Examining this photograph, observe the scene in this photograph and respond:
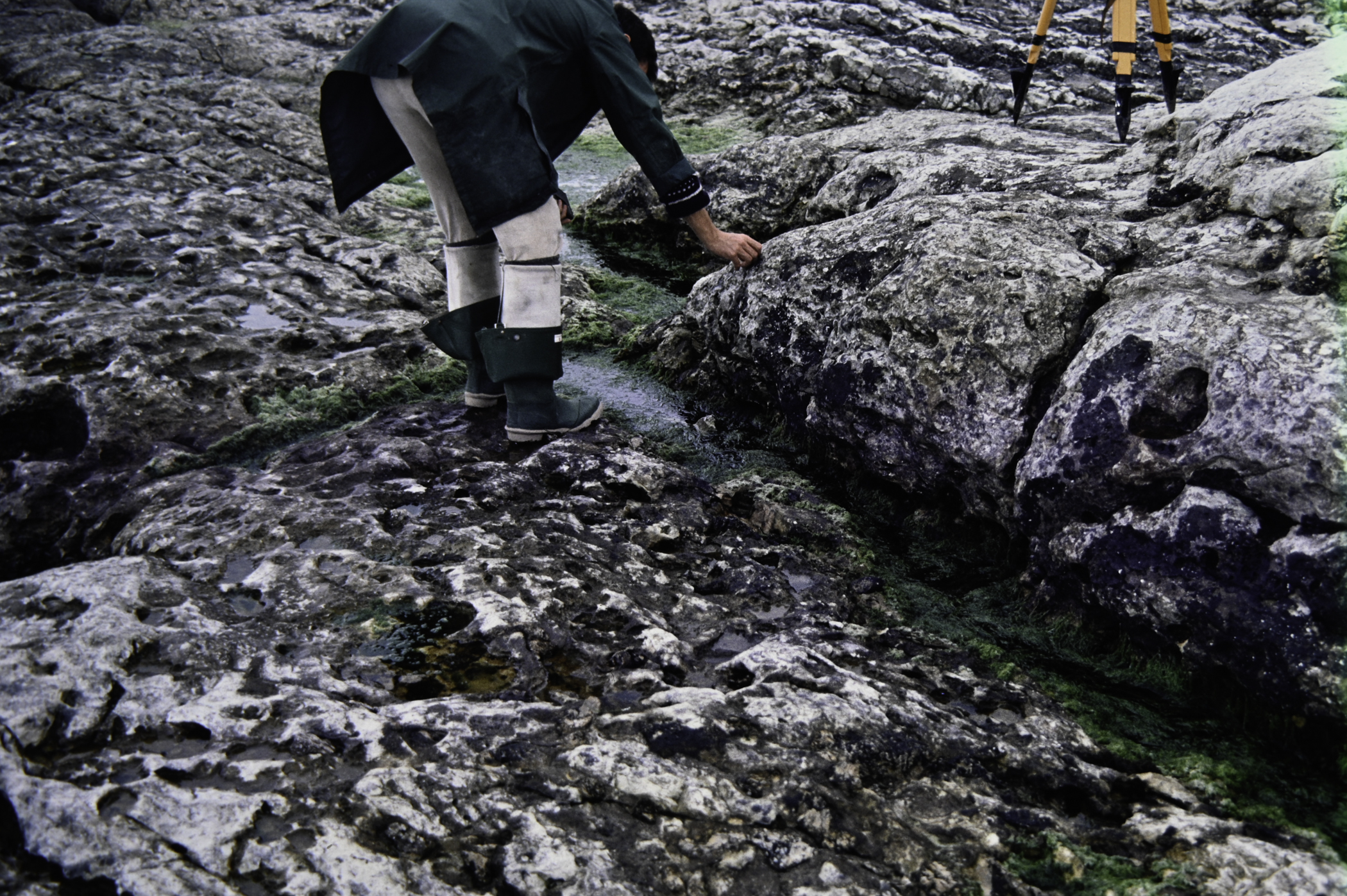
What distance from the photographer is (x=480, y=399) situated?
3762 mm

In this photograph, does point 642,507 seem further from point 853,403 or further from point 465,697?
point 465,697

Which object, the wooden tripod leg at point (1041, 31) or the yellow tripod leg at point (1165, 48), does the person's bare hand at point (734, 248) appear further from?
the wooden tripod leg at point (1041, 31)

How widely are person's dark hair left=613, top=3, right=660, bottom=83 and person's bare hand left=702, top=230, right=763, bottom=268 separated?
0.72m

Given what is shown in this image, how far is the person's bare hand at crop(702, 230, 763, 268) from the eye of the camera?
11.9 feet

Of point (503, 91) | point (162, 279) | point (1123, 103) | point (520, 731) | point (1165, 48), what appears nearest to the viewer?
point (520, 731)

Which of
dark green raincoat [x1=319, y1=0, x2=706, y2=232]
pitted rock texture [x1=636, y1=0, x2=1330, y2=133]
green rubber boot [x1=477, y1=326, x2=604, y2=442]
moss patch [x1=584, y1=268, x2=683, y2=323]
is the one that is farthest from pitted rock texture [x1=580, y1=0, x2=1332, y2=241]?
green rubber boot [x1=477, y1=326, x2=604, y2=442]

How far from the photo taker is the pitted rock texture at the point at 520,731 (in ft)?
5.41

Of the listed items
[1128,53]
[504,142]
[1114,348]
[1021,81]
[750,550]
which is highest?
[1128,53]

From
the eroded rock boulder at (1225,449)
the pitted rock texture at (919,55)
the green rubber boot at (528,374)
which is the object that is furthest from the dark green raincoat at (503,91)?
the pitted rock texture at (919,55)

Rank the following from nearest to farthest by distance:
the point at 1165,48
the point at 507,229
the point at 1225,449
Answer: the point at 1225,449
the point at 507,229
the point at 1165,48

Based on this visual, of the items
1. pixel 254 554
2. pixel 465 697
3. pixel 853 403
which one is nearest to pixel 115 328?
pixel 254 554

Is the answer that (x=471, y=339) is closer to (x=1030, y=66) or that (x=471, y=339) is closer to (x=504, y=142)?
(x=504, y=142)

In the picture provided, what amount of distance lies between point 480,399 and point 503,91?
125cm

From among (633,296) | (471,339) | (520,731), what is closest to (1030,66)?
(633,296)
